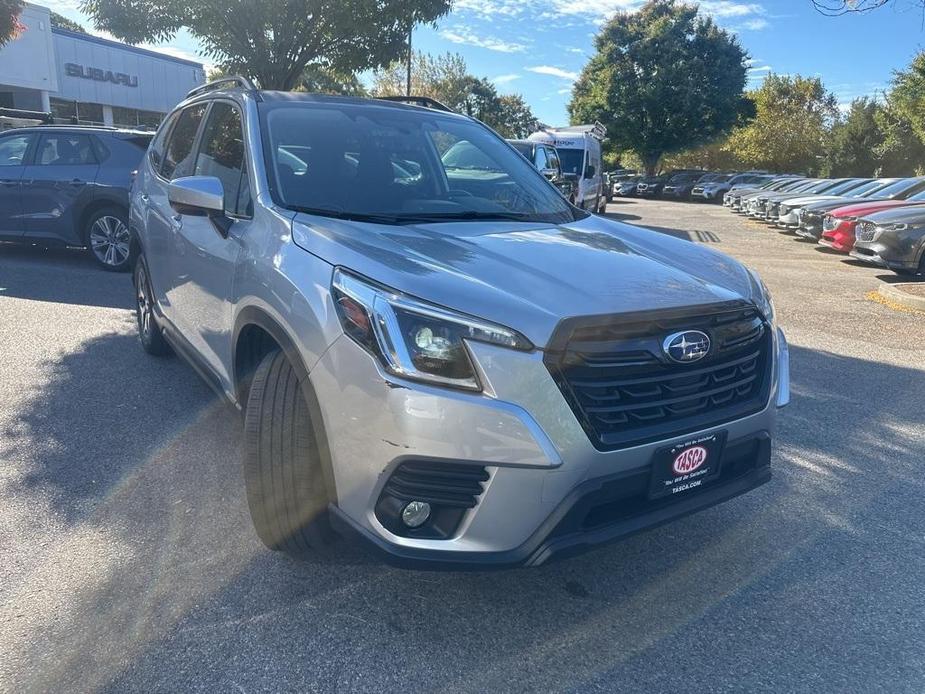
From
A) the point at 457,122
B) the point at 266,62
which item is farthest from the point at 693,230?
the point at 457,122

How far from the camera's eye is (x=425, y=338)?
7.15 feet

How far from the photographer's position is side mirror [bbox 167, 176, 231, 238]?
307cm

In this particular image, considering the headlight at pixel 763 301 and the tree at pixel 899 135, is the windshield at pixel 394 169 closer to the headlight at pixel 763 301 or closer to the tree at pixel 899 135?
the headlight at pixel 763 301

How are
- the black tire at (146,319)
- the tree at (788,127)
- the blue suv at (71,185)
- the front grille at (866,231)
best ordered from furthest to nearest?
the tree at (788,127) → the front grille at (866,231) → the blue suv at (71,185) → the black tire at (146,319)

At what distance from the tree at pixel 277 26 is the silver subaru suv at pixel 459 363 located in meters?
9.28

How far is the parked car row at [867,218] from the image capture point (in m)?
10.4

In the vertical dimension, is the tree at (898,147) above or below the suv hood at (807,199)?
above

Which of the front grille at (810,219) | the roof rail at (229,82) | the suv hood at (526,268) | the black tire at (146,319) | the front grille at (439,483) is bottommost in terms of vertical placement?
the black tire at (146,319)

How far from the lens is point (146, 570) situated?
9.29 feet

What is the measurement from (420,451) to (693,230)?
745 inches

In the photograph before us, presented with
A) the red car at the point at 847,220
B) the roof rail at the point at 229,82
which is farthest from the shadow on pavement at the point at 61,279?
the red car at the point at 847,220

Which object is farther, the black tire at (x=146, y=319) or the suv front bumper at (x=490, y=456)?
the black tire at (x=146, y=319)

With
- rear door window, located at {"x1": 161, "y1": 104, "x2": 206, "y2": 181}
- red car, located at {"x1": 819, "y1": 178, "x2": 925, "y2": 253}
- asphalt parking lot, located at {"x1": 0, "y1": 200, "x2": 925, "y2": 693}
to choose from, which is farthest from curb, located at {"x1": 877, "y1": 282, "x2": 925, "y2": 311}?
rear door window, located at {"x1": 161, "y1": 104, "x2": 206, "y2": 181}

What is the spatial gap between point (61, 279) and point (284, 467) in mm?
7133
